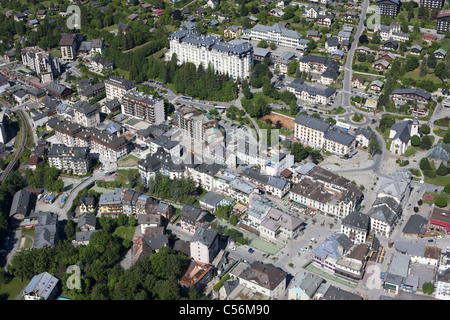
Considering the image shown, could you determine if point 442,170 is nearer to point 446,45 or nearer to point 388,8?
point 446,45

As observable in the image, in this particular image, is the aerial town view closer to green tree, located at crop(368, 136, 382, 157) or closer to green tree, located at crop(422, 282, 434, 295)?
green tree, located at crop(422, 282, 434, 295)

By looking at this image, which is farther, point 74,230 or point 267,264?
point 74,230

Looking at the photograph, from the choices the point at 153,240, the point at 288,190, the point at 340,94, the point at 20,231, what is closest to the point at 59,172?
the point at 20,231

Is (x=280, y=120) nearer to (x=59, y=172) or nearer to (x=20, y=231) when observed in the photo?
(x=59, y=172)

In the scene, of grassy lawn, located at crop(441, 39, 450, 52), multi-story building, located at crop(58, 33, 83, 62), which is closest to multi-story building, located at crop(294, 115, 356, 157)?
grassy lawn, located at crop(441, 39, 450, 52)

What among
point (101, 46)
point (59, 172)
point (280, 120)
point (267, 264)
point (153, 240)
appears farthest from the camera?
point (101, 46)

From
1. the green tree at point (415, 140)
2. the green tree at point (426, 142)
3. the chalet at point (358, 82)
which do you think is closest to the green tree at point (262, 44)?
the chalet at point (358, 82)

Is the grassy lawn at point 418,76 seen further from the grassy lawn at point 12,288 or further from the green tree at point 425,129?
the grassy lawn at point 12,288
